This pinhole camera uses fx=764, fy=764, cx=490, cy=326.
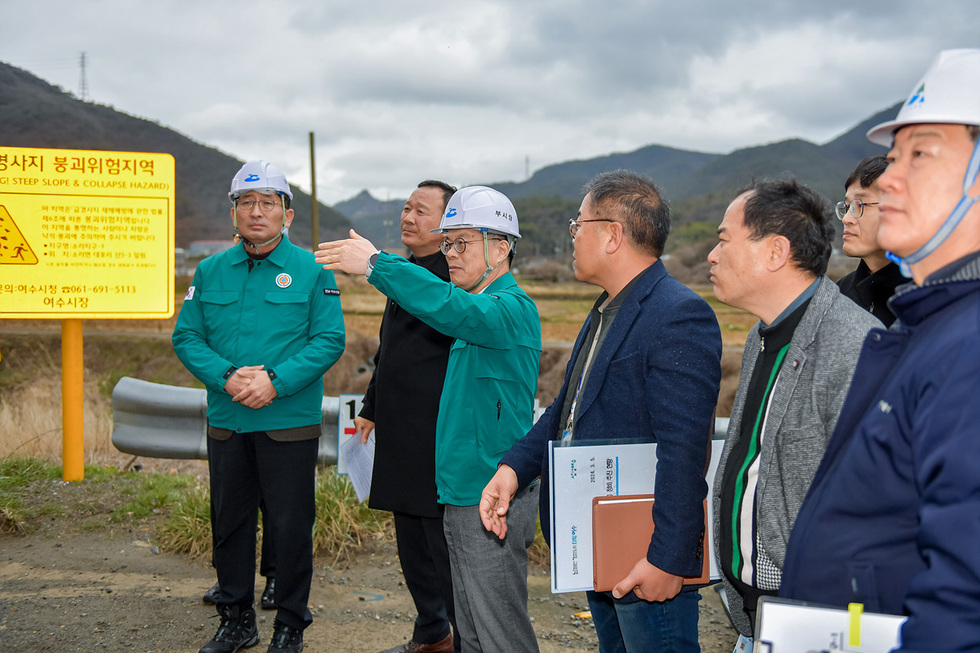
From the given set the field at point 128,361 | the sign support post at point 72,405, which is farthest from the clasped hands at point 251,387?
the field at point 128,361

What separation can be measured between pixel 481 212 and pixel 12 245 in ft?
15.8

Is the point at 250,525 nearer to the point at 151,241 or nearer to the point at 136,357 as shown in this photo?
the point at 151,241

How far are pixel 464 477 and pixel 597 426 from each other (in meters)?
0.73

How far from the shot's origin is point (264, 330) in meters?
3.64

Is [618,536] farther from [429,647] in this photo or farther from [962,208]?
[429,647]

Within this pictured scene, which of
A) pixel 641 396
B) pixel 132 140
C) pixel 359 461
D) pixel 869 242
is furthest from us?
pixel 132 140

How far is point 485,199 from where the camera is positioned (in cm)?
300

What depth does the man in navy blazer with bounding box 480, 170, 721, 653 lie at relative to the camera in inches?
83.1

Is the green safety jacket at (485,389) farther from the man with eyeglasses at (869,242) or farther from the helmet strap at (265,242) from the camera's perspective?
the man with eyeglasses at (869,242)

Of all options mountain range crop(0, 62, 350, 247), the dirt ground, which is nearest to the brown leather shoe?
the dirt ground

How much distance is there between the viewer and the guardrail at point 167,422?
241 inches

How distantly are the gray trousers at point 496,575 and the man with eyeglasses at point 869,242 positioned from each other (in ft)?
5.32

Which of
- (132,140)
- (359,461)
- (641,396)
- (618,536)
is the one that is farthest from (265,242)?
(132,140)

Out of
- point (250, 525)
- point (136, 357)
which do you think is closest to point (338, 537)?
point (250, 525)
